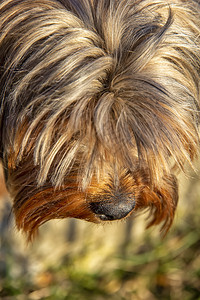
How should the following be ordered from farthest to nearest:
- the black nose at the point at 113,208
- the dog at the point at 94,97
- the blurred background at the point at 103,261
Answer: the blurred background at the point at 103,261 → the black nose at the point at 113,208 → the dog at the point at 94,97

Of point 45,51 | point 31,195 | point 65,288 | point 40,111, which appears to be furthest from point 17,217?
point 65,288

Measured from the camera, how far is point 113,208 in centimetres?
228

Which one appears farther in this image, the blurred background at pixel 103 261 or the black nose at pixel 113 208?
the blurred background at pixel 103 261

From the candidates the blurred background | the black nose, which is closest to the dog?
the black nose

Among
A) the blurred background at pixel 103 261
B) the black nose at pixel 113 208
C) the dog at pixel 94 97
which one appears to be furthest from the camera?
the blurred background at pixel 103 261

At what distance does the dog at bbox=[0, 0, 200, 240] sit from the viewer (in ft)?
6.84

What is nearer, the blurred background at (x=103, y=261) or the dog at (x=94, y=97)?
the dog at (x=94, y=97)

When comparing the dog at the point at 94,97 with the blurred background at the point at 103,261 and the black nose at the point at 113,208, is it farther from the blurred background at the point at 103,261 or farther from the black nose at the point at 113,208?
the blurred background at the point at 103,261

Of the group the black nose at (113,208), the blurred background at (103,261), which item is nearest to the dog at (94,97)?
the black nose at (113,208)

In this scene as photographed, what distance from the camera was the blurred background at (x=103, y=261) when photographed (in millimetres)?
4000

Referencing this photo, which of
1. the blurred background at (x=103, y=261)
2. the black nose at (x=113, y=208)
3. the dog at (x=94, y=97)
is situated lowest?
the blurred background at (x=103, y=261)

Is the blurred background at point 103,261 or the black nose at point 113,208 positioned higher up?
the black nose at point 113,208

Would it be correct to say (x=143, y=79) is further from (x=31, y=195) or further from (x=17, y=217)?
(x=17, y=217)

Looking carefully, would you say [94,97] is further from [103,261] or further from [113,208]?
[103,261]
